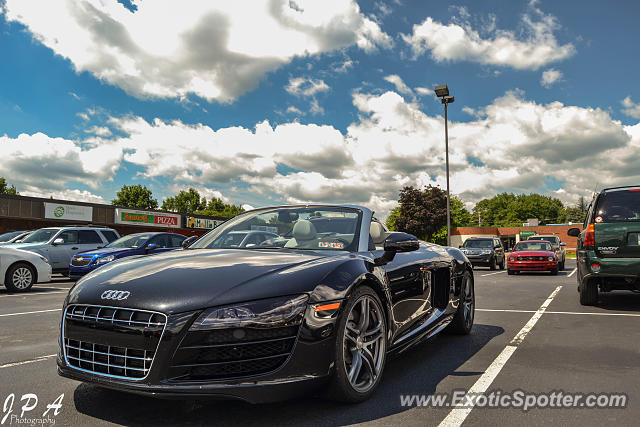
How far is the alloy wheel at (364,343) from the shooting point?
3207 mm

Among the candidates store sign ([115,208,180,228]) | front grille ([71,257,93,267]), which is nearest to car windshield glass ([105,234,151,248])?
front grille ([71,257,93,267])

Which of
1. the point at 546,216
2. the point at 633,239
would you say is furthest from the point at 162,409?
the point at 546,216

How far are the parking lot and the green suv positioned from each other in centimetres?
76

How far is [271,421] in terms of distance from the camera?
2.88 metres

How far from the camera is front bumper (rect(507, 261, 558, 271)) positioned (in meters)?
17.3

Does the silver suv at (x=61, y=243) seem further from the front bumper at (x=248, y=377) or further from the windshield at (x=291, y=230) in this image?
the front bumper at (x=248, y=377)

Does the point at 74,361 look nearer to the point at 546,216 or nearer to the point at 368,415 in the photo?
the point at 368,415

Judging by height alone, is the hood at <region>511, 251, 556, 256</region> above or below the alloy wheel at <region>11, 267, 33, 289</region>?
above

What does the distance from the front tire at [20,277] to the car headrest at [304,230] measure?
988cm

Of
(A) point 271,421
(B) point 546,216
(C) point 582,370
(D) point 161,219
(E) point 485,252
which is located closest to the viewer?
(A) point 271,421

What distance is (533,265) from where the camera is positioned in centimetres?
1744

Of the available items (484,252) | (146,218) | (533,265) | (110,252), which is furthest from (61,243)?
(146,218)

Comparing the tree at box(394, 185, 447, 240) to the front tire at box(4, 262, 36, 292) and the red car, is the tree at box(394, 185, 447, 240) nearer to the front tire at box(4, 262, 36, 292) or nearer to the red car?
the red car

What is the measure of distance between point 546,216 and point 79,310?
498 ft
